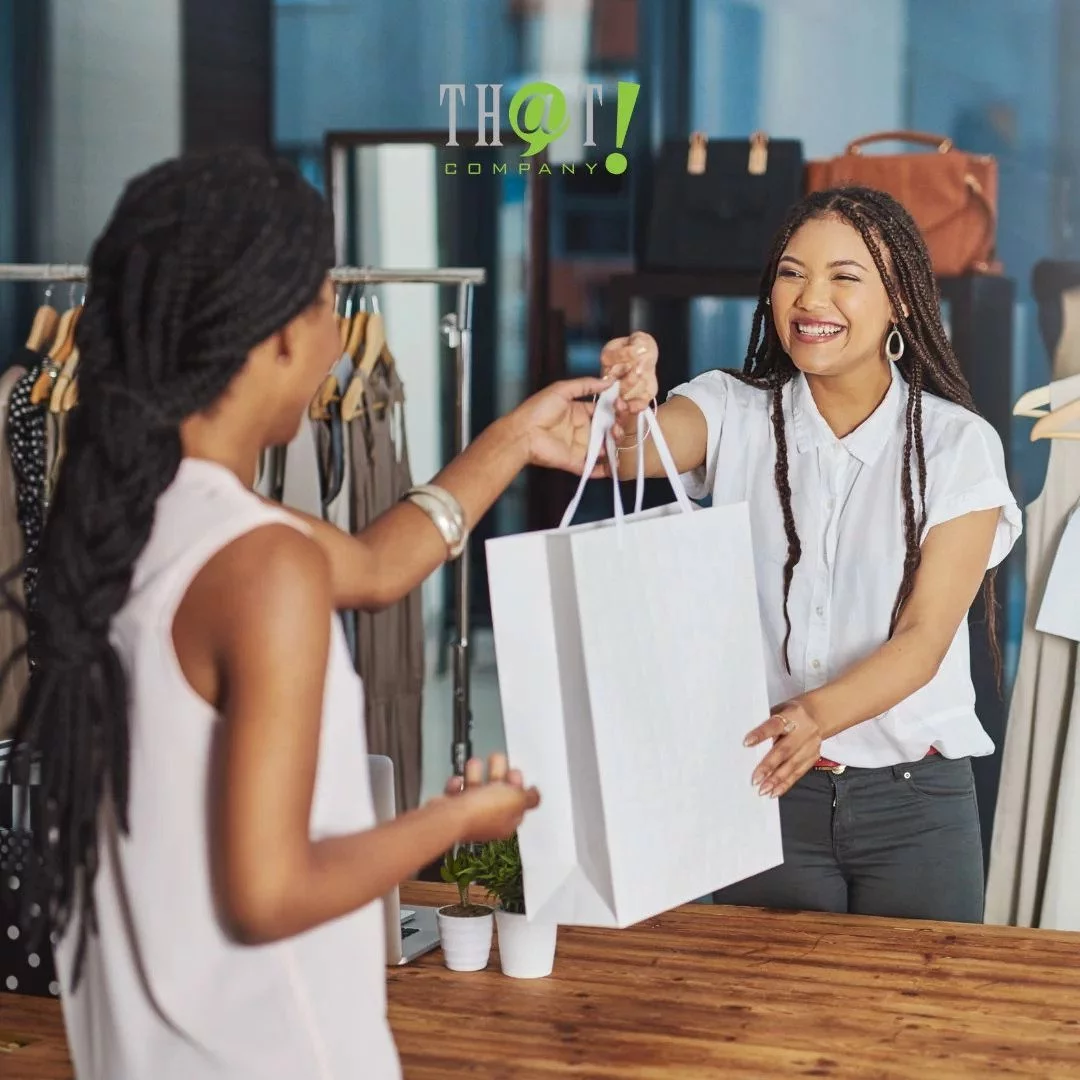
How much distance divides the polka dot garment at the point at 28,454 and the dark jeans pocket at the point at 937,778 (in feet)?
6.69

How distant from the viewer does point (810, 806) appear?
2.28m

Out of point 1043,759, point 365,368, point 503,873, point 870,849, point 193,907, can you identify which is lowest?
point 1043,759

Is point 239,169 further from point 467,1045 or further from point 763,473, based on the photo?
point 763,473

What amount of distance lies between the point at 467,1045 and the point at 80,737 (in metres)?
0.68

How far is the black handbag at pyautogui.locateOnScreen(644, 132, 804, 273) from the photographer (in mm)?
3555

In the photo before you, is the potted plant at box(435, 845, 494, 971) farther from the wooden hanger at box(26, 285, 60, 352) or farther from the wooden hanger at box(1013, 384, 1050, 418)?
the wooden hanger at box(26, 285, 60, 352)

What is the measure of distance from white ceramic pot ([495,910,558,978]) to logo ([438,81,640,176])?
8.20 ft

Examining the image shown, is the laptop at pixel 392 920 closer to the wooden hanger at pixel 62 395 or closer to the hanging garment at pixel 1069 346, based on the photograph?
the wooden hanger at pixel 62 395

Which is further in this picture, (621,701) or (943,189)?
(943,189)

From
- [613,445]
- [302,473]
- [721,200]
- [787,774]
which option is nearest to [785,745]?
[787,774]

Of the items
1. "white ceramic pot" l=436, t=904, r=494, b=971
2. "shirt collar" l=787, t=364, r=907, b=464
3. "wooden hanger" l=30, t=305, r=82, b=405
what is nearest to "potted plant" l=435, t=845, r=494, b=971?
"white ceramic pot" l=436, t=904, r=494, b=971

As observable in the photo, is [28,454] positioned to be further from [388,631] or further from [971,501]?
[971,501]

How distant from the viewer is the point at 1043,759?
10.8 ft

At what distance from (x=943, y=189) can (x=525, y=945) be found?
2213 mm
